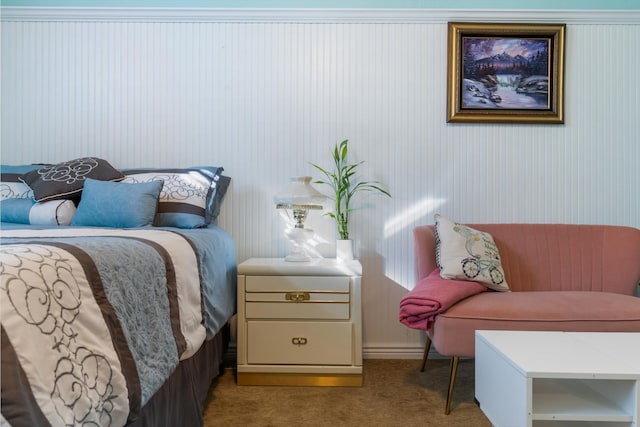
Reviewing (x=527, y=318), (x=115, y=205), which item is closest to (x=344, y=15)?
(x=115, y=205)

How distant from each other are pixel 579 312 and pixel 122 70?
2.67 metres

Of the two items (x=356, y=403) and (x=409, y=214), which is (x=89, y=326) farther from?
(x=409, y=214)

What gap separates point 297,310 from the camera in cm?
225

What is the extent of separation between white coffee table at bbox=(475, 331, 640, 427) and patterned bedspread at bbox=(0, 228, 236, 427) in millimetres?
973

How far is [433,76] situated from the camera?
271cm

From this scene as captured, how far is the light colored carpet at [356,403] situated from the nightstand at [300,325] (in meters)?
0.08

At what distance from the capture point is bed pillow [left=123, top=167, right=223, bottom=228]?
231 centimetres

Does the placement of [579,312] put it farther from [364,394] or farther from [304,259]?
A: [304,259]

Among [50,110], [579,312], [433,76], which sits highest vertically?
[433,76]

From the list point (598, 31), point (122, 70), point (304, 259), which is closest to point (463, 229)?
point (304, 259)

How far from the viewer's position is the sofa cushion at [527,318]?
185 cm

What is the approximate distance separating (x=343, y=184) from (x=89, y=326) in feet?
5.95

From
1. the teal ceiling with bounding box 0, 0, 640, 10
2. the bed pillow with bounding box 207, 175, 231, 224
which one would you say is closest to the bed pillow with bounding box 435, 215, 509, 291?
the bed pillow with bounding box 207, 175, 231, 224

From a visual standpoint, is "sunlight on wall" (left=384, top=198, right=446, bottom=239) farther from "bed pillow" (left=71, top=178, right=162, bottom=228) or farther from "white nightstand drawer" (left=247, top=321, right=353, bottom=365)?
"bed pillow" (left=71, top=178, right=162, bottom=228)
